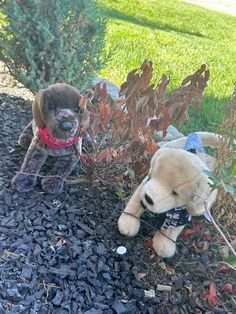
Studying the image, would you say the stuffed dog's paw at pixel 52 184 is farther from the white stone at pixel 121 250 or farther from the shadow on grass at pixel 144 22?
the shadow on grass at pixel 144 22

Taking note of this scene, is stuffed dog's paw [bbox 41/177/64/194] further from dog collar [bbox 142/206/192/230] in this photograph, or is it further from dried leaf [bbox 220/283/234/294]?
dried leaf [bbox 220/283/234/294]

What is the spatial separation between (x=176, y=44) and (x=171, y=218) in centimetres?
561

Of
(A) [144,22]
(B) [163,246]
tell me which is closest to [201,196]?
(B) [163,246]

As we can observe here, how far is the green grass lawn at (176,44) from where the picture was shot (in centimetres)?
512

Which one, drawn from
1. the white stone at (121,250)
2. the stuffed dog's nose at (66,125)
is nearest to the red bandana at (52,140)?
the stuffed dog's nose at (66,125)

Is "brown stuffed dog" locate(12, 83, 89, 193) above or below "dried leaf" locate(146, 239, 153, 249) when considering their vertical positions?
above

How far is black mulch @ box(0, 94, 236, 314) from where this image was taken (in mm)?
2104

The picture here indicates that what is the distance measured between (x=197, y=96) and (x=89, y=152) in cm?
72

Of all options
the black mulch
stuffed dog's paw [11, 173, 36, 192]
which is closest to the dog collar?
the black mulch

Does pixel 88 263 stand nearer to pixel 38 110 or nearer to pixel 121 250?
pixel 121 250

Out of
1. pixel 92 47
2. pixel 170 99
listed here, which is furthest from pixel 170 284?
pixel 92 47

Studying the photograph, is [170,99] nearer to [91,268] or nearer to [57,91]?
[57,91]

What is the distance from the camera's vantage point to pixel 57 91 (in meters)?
2.47

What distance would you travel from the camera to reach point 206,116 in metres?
4.45
